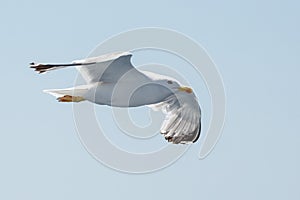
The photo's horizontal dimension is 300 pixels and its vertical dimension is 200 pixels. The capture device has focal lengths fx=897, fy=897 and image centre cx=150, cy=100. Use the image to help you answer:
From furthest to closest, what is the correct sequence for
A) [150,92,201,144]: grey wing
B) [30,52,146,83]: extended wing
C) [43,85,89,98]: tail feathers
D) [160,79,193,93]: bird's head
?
[150,92,201,144]: grey wing, [160,79,193,93]: bird's head, [43,85,89,98]: tail feathers, [30,52,146,83]: extended wing

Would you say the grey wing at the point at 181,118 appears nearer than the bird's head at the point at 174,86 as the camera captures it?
No

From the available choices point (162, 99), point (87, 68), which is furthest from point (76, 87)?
point (162, 99)

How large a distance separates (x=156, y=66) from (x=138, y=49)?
3.27 ft

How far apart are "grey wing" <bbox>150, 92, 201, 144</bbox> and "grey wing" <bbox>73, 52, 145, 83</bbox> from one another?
122 cm

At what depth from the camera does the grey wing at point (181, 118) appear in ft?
47.9

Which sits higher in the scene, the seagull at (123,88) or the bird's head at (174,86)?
the bird's head at (174,86)

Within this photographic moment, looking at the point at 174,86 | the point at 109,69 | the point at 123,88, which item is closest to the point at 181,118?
the point at 174,86

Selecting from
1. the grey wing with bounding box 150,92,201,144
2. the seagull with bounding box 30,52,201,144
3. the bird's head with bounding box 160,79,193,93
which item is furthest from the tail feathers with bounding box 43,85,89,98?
the grey wing with bounding box 150,92,201,144

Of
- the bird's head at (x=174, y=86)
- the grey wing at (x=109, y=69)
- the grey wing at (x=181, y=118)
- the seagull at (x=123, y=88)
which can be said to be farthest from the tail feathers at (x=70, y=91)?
the grey wing at (x=181, y=118)

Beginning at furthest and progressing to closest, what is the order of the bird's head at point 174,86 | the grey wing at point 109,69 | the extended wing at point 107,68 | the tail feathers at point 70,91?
the bird's head at point 174,86, the tail feathers at point 70,91, the grey wing at point 109,69, the extended wing at point 107,68

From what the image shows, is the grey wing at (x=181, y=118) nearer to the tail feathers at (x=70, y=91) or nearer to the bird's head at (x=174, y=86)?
the bird's head at (x=174, y=86)

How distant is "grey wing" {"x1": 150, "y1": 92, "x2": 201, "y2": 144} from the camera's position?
14.6 metres

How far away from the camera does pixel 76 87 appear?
13742 millimetres

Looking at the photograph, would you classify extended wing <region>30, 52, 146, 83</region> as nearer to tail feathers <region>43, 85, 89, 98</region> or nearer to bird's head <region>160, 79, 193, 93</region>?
tail feathers <region>43, 85, 89, 98</region>
